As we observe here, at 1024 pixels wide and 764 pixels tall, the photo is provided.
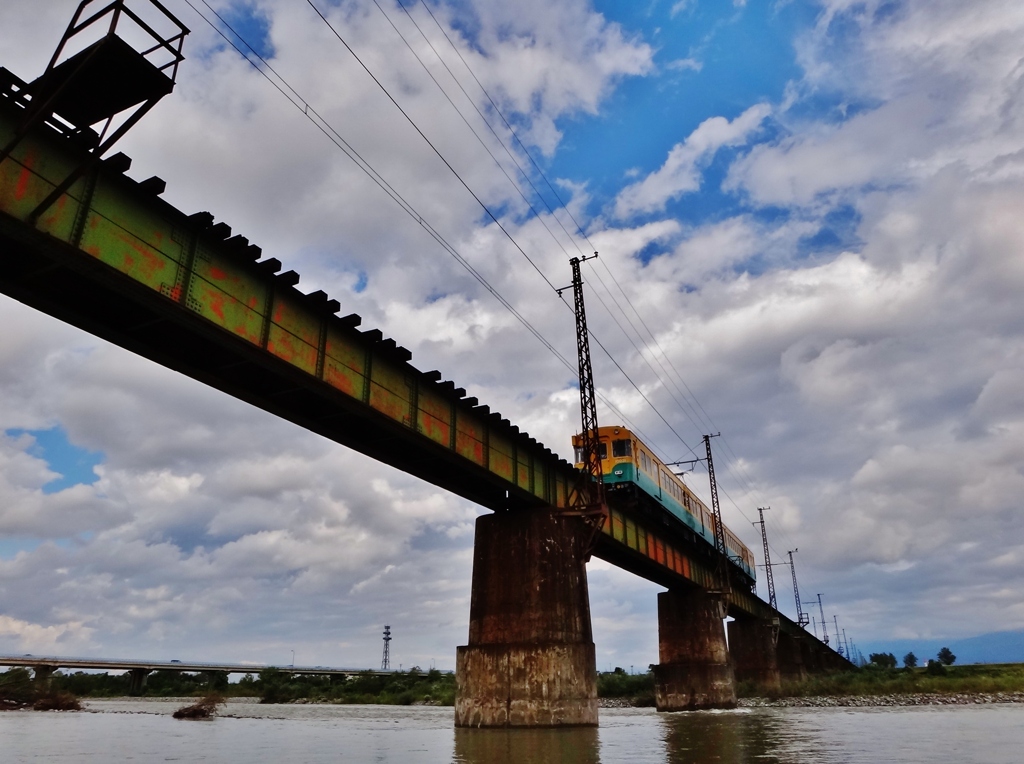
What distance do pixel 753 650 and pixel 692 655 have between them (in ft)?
84.5

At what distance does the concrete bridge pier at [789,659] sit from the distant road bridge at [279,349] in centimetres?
6039

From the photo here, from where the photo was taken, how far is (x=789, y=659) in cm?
8094

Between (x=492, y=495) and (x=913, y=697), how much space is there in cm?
3654

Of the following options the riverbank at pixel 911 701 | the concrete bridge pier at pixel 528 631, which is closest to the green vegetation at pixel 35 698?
the concrete bridge pier at pixel 528 631

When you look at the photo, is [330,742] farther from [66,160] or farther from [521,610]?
[66,160]

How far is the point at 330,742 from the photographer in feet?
56.9

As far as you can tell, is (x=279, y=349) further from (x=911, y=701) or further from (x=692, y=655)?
(x=911, y=701)

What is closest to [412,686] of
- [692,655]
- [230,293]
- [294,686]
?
[294,686]

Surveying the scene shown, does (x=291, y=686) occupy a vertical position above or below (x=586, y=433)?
below

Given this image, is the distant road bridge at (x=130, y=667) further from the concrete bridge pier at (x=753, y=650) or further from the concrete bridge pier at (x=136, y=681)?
the concrete bridge pier at (x=753, y=650)

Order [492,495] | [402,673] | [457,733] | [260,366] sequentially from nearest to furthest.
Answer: [260,366] → [457,733] → [492,495] → [402,673]

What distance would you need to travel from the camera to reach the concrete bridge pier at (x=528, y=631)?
19.9 meters

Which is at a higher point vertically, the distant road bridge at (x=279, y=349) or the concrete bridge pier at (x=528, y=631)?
the distant road bridge at (x=279, y=349)

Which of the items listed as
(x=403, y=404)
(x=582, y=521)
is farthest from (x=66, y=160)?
(x=582, y=521)
